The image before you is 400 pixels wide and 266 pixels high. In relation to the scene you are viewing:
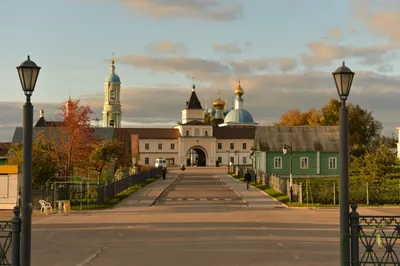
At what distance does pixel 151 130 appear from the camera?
139 metres

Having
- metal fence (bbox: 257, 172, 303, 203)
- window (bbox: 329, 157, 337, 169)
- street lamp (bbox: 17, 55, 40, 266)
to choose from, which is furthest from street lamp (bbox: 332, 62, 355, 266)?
window (bbox: 329, 157, 337, 169)

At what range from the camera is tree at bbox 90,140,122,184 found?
53.3 m

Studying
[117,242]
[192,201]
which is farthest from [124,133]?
[117,242]

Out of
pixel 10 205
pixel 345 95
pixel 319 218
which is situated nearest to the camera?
pixel 345 95

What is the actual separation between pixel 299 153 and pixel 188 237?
57335mm

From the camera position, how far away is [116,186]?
147 feet

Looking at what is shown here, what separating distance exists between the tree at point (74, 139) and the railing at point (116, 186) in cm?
403

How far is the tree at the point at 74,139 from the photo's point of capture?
168ft

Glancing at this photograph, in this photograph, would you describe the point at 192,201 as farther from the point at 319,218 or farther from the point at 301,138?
the point at 301,138

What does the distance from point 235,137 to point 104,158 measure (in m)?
86.8

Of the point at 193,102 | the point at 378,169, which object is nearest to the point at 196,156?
the point at 193,102

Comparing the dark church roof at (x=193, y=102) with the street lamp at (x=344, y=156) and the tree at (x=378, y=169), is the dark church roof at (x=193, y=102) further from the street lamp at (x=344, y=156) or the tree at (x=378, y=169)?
the street lamp at (x=344, y=156)

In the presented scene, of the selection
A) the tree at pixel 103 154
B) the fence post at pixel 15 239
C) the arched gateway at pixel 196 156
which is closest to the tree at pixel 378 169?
the tree at pixel 103 154

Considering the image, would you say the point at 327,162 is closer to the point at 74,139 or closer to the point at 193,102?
the point at 74,139
